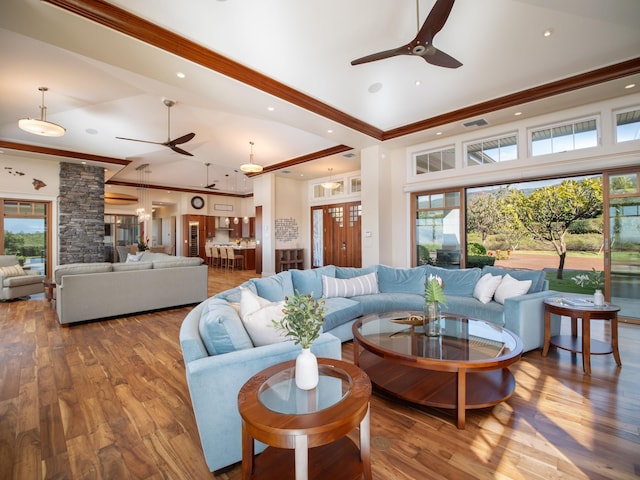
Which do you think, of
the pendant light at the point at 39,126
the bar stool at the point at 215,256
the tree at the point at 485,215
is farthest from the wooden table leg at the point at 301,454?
the bar stool at the point at 215,256

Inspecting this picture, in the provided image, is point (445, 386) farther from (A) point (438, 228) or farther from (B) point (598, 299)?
(A) point (438, 228)

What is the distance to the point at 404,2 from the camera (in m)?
2.90

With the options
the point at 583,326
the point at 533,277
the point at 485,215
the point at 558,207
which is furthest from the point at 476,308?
the point at 558,207

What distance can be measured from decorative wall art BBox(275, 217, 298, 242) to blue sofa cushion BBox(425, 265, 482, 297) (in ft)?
18.8

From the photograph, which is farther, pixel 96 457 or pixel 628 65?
pixel 628 65

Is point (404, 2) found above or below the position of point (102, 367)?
above

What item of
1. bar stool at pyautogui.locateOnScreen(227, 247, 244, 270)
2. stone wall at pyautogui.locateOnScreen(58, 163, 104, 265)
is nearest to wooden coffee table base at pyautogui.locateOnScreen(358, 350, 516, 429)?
stone wall at pyautogui.locateOnScreen(58, 163, 104, 265)

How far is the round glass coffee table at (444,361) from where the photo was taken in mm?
1943

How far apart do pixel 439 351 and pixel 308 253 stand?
746cm

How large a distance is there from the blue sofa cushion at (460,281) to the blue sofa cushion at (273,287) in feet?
7.26

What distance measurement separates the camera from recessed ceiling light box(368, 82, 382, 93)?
4209mm

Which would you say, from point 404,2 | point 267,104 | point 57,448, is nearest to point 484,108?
point 404,2

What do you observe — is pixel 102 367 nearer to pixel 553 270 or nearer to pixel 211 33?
pixel 211 33

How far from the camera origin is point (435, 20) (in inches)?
97.3
